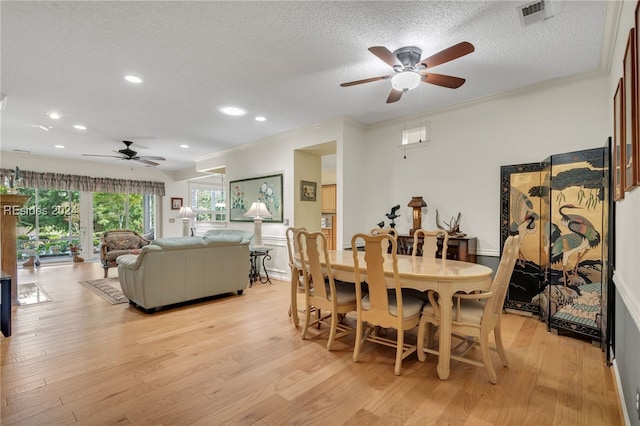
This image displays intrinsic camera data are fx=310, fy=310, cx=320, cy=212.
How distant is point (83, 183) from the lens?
25.6ft

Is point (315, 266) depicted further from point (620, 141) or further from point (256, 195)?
point (256, 195)

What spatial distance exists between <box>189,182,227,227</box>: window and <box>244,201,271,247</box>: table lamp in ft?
15.3

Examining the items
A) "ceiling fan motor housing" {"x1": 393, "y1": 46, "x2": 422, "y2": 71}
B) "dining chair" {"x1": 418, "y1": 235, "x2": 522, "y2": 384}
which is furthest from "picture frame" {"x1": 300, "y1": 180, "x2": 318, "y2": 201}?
"dining chair" {"x1": 418, "y1": 235, "x2": 522, "y2": 384}

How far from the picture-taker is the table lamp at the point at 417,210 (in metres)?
4.22

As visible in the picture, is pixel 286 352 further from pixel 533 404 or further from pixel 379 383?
pixel 533 404

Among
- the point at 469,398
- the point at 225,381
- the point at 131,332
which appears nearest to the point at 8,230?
the point at 131,332

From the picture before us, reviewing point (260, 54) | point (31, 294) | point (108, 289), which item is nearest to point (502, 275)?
point (260, 54)

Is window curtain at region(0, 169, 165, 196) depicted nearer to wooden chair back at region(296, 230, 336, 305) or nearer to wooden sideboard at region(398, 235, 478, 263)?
wooden chair back at region(296, 230, 336, 305)

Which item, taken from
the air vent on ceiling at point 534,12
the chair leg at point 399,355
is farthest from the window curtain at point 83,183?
the air vent on ceiling at point 534,12

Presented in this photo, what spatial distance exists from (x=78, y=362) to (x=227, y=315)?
4.63 ft

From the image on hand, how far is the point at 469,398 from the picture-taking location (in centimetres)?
194

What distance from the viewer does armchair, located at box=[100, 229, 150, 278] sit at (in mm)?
5898

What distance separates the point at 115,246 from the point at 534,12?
23.8 feet

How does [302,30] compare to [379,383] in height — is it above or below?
above
